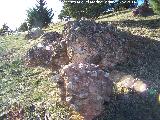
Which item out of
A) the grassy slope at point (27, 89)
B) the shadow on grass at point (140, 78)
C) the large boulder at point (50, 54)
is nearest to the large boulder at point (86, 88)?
the shadow on grass at point (140, 78)

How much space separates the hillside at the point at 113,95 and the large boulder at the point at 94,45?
460 mm

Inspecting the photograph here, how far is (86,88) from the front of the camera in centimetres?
1245

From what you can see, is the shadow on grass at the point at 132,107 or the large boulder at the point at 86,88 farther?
the shadow on grass at the point at 132,107

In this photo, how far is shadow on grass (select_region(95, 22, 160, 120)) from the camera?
1262cm

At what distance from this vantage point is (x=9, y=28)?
43.5 m

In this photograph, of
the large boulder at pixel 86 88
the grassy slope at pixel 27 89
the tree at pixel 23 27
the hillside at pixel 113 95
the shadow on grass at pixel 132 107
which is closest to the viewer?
the large boulder at pixel 86 88

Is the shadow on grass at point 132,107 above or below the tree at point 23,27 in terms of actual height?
above

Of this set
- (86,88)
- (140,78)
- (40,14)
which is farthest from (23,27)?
(86,88)

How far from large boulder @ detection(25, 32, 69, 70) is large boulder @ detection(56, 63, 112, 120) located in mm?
3914

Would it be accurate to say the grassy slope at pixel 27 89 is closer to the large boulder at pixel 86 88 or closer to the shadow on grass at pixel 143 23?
the large boulder at pixel 86 88

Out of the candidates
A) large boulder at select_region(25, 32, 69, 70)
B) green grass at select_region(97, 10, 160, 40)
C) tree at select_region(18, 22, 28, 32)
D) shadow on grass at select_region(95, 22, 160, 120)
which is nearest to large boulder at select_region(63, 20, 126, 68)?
shadow on grass at select_region(95, 22, 160, 120)

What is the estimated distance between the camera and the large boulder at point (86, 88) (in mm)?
12297

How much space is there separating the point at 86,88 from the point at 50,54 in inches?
245

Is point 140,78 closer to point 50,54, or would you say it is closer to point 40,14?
point 50,54
